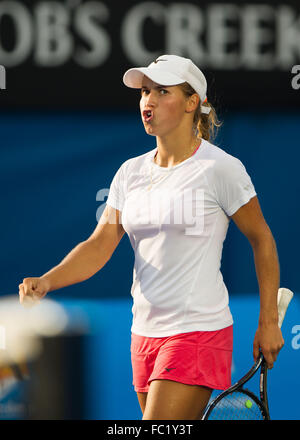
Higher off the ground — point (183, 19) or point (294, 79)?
point (183, 19)

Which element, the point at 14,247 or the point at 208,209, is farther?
the point at 14,247

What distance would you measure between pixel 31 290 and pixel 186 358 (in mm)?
664

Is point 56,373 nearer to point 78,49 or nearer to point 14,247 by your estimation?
point 14,247

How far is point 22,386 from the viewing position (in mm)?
5008

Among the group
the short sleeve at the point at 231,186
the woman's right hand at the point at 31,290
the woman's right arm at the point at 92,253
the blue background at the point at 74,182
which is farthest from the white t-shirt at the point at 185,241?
the blue background at the point at 74,182

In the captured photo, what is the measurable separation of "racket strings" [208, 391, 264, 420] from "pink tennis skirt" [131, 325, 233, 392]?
0.06 meters

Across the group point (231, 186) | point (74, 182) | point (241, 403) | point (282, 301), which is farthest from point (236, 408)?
point (74, 182)

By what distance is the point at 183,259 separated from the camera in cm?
329

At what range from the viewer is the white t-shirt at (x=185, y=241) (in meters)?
3.29

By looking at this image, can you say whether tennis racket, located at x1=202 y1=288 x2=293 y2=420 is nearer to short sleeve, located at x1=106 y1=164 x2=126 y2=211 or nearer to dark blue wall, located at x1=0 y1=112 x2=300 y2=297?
short sleeve, located at x1=106 y1=164 x2=126 y2=211

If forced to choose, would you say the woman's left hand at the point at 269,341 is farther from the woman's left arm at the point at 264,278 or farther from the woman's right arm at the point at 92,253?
the woman's right arm at the point at 92,253

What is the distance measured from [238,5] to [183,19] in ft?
1.18

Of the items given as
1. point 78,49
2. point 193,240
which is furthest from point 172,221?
point 78,49

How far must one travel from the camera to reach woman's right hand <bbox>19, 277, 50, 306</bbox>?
3.39m
